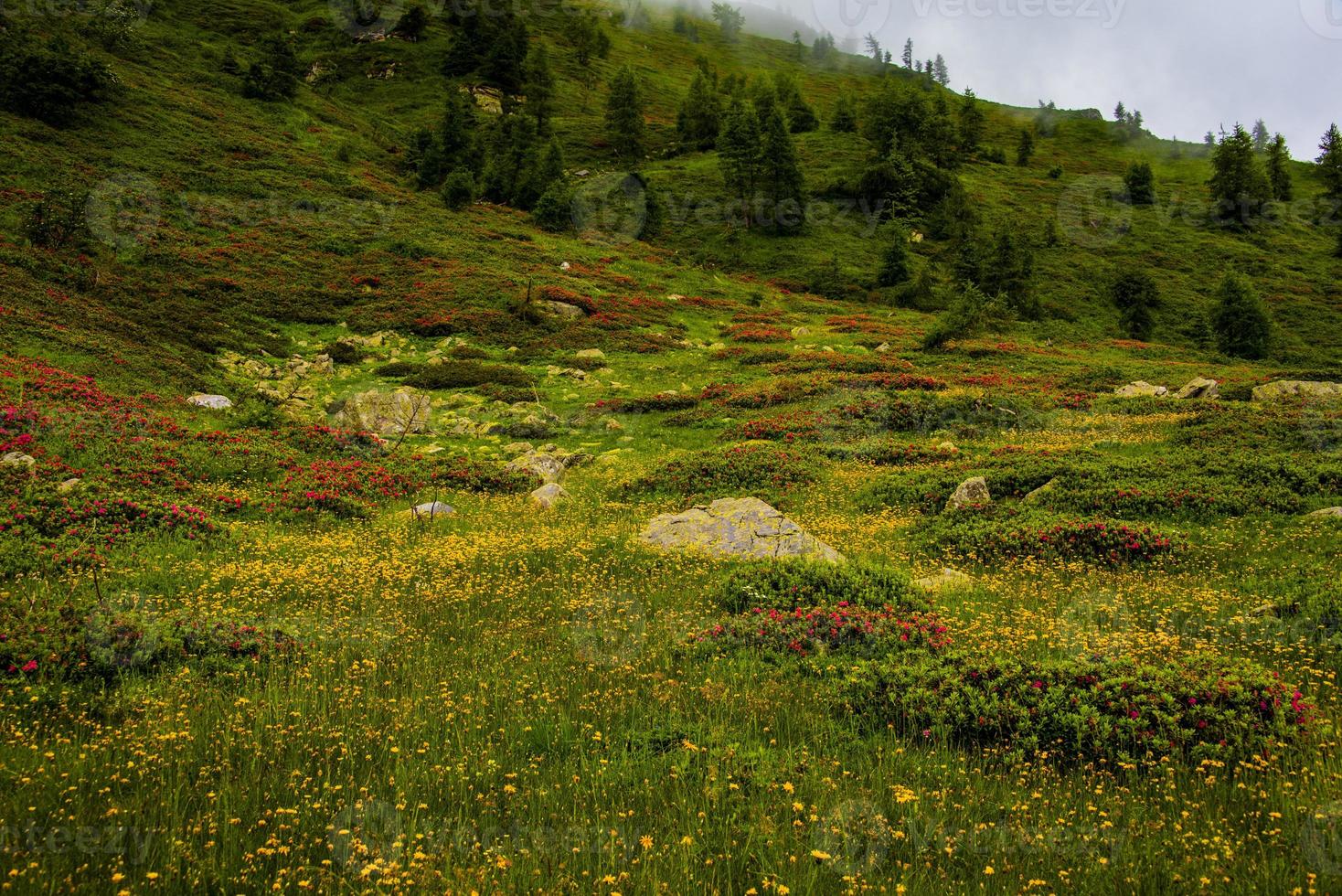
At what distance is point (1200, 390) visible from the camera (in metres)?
27.8

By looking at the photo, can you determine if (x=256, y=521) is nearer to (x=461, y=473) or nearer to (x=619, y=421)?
(x=461, y=473)

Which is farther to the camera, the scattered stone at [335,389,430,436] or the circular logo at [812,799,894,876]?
the scattered stone at [335,389,430,436]

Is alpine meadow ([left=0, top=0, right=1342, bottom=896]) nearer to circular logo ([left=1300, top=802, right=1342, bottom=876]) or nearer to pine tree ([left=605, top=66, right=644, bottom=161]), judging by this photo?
circular logo ([left=1300, top=802, right=1342, bottom=876])

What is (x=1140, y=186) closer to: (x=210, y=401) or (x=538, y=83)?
(x=538, y=83)

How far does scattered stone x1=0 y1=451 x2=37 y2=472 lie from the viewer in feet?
37.1

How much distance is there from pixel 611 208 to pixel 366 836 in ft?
250

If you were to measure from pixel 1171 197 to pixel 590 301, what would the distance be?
9682cm

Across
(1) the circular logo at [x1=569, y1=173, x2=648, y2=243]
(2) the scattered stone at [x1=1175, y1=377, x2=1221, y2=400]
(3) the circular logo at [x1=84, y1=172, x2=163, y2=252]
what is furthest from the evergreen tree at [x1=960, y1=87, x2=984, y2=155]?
(3) the circular logo at [x1=84, y1=172, x2=163, y2=252]

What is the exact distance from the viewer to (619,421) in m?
26.0

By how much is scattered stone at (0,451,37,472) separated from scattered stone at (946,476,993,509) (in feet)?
56.4

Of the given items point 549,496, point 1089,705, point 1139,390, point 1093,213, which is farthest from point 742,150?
point 1089,705

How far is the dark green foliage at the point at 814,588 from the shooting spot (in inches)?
344

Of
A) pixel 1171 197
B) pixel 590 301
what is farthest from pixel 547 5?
pixel 590 301

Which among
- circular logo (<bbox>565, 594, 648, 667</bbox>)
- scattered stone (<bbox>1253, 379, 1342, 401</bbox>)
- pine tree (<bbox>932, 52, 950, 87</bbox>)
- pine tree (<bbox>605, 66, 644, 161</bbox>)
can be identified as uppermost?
pine tree (<bbox>932, 52, 950, 87</bbox>)
